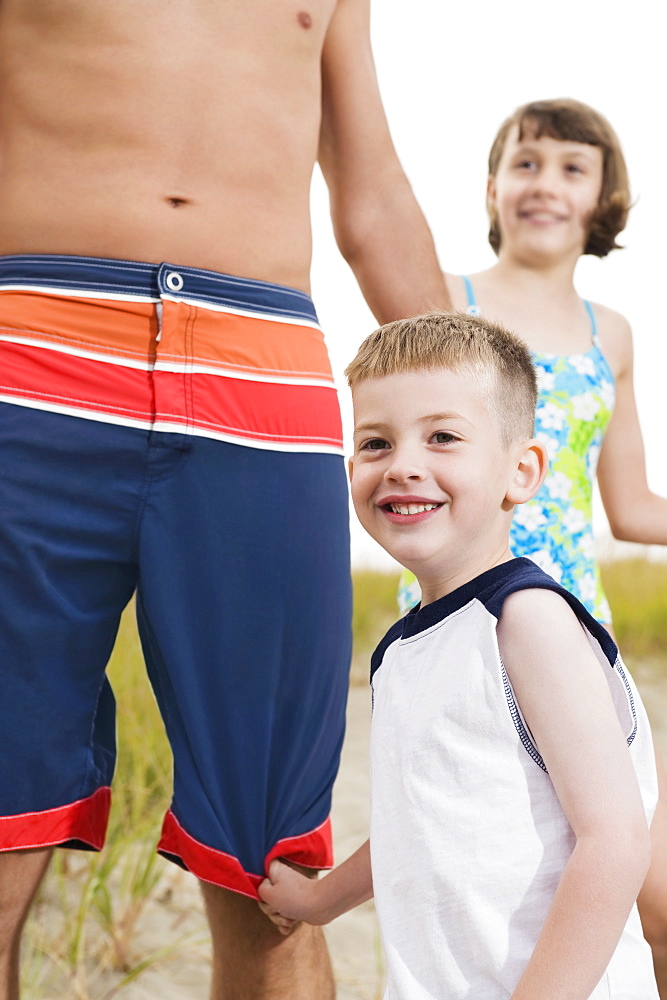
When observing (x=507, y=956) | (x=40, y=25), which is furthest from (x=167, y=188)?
(x=507, y=956)

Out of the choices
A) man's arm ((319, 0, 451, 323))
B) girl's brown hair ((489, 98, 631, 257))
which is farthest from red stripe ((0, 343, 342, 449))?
girl's brown hair ((489, 98, 631, 257))

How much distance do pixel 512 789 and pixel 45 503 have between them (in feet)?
2.44

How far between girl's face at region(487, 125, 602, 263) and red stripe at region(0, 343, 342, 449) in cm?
100

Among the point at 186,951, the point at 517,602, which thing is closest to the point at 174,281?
the point at 517,602

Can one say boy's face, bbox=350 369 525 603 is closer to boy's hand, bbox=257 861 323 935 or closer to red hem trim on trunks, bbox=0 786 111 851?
boy's hand, bbox=257 861 323 935

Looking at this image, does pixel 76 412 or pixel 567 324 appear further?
pixel 567 324

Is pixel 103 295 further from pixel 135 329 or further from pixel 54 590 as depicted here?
pixel 54 590

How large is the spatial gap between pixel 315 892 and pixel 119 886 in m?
1.71

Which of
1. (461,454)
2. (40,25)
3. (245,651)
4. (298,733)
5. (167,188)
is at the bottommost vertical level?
(298,733)

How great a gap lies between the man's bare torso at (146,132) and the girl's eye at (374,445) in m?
0.42

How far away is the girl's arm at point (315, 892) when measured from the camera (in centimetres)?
147

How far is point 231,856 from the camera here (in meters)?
1.62

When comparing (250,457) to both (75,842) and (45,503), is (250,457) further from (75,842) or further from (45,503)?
(75,842)

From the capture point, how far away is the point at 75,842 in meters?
1.64
